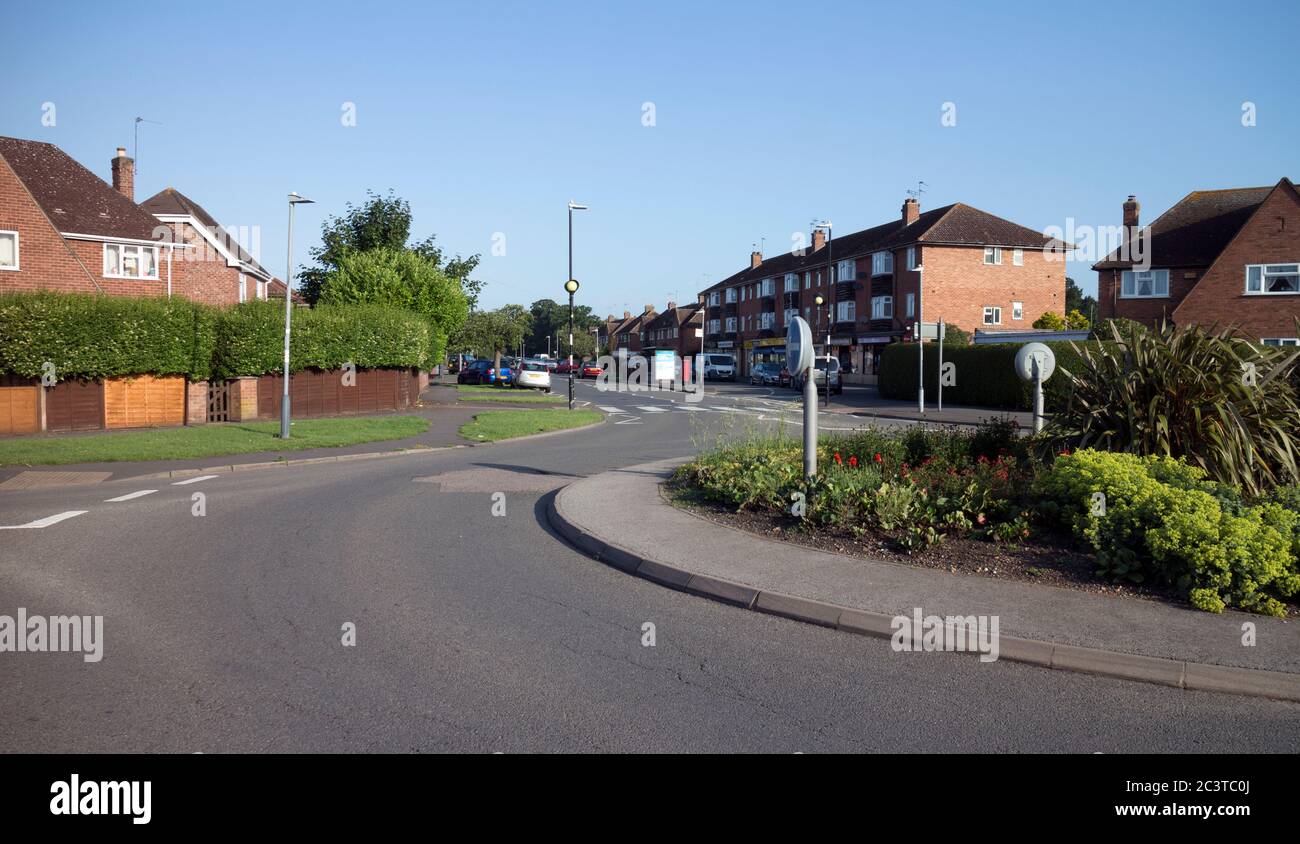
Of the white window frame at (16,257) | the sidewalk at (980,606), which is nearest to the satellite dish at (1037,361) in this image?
the sidewalk at (980,606)

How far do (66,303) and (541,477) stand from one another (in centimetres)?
1506

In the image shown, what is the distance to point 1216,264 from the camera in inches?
1540

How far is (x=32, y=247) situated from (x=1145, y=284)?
151ft

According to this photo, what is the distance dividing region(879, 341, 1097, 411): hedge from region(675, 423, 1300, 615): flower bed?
22.0 m

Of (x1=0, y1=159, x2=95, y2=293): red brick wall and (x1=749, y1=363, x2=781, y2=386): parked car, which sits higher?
(x1=0, y1=159, x2=95, y2=293): red brick wall

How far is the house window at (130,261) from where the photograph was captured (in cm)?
3375

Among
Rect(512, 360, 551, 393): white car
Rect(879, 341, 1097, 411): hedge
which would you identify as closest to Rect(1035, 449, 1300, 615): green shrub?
Rect(879, 341, 1097, 411): hedge

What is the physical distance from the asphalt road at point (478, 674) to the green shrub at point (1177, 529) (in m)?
1.79

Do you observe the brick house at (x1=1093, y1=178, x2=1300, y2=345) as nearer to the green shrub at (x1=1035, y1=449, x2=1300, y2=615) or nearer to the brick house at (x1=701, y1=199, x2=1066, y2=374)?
the brick house at (x1=701, y1=199, x2=1066, y2=374)

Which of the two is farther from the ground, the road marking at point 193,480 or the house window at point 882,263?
the house window at point 882,263

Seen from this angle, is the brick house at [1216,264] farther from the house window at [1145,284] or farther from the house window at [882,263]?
the house window at [882,263]

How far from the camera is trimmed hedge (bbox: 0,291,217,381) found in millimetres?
21812

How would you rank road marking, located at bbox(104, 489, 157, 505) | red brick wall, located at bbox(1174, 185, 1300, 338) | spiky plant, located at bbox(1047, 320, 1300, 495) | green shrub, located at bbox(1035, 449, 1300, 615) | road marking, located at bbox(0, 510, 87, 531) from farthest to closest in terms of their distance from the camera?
1. red brick wall, located at bbox(1174, 185, 1300, 338)
2. road marking, located at bbox(104, 489, 157, 505)
3. road marking, located at bbox(0, 510, 87, 531)
4. spiky plant, located at bbox(1047, 320, 1300, 495)
5. green shrub, located at bbox(1035, 449, 1300, 615)
